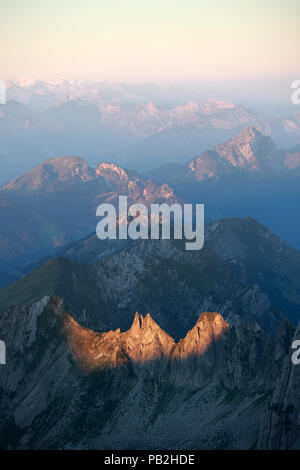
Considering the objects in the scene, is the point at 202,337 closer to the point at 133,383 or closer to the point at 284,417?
the point at 133,383

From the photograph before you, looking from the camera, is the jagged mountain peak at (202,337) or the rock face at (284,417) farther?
the jagged mountain peak at (202,337)

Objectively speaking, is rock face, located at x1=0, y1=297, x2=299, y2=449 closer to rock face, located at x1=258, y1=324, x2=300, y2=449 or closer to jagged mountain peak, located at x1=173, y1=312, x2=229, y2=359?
jagged mountain peak, located at x1=173, y1=312, x2=229, y2=359

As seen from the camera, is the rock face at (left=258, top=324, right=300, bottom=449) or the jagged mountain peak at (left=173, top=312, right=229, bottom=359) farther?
the jagged mountain peak at (left=173, top=312, right=229, bottom=359)

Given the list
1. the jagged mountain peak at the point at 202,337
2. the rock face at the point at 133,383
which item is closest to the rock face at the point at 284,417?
the rock face at the point at 133,383

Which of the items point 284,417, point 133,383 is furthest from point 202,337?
point 284,417

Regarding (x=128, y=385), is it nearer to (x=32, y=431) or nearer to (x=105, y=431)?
(x=105, y=431)

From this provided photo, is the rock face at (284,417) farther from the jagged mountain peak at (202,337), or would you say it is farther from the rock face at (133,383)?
the jagged mountain peak at (202,337)

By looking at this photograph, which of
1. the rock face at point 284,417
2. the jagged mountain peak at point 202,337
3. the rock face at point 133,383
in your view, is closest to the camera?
the rock face at point 284,417

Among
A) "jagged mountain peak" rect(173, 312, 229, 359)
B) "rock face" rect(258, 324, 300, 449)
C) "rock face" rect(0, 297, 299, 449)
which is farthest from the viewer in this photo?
"jagged mountain peak" rect(173, 312, 229, 359)

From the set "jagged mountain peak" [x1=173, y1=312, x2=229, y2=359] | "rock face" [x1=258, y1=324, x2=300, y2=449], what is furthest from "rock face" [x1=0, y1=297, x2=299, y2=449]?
"rock face" [x1=258, y1=324, x2=300, y2=449]
